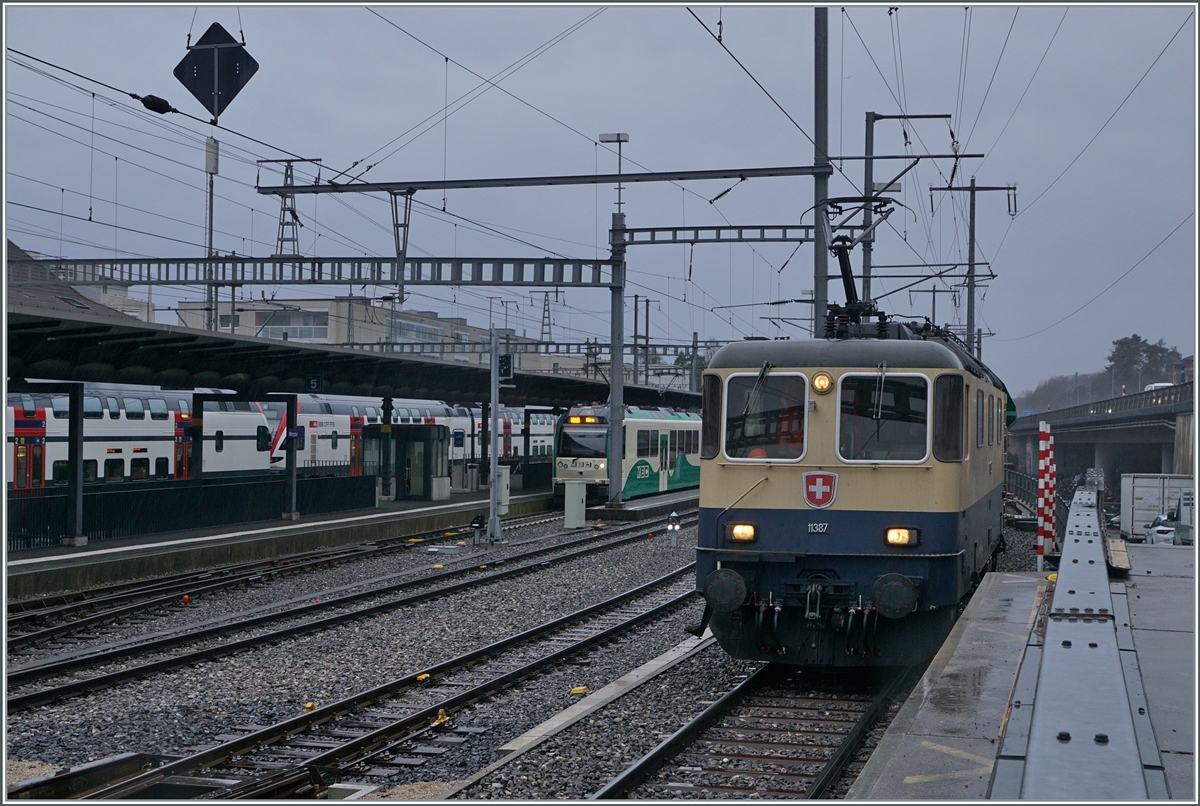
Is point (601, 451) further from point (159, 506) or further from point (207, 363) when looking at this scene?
point (159, 506)

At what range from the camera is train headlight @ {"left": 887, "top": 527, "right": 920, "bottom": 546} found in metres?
8.86

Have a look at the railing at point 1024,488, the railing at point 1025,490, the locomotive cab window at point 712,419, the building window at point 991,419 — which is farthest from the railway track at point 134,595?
the railing at point 1024,488

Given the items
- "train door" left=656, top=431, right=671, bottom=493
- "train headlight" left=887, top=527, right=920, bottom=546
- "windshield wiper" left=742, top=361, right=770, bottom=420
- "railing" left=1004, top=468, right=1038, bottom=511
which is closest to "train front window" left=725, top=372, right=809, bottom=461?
"windshield wiper" left=742, top=361, right=770, bottom=420

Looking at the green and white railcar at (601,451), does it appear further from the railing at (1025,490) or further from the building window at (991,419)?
the building window at (991,419)

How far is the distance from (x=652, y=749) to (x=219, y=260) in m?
18.1

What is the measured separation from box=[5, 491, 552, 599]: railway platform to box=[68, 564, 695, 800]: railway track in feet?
25.6

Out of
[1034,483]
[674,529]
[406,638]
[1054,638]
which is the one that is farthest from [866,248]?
[1054,638]

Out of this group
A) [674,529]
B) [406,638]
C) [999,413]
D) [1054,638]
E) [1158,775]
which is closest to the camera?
[1158,775]

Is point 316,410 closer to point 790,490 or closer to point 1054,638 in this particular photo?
point 790,490

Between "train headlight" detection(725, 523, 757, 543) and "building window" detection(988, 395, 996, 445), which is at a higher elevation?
"building window" detection(988, 395, 996, 445)

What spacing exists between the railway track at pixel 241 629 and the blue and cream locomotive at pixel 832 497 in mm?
5487

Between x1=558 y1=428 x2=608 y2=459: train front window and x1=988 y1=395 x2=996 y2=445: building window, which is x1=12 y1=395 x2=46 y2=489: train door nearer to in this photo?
x1=558 y1=428 x2=608 y2=459: train front window

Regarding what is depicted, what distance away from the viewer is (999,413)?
14.1 metres

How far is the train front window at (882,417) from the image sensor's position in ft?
29.8
